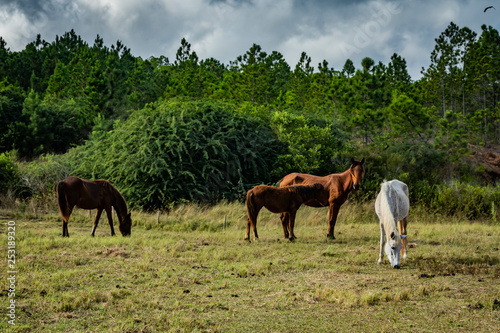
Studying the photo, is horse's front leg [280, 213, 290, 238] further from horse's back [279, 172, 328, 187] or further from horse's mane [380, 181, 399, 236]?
horse's mane [380, 181, 399, 236]

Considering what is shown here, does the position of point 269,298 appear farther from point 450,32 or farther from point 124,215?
point 450,32

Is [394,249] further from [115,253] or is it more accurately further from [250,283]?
[115,253]

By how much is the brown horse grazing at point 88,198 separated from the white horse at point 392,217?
23.0 ft

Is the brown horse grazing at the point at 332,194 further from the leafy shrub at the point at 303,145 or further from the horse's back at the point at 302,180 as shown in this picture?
the leafy shrub at the point at 303,145

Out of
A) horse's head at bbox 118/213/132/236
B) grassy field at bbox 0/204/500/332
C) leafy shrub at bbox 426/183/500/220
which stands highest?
leafy shrub at bbox 426/183/500/220

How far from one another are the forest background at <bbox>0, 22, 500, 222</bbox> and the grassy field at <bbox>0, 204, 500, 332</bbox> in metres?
6.12

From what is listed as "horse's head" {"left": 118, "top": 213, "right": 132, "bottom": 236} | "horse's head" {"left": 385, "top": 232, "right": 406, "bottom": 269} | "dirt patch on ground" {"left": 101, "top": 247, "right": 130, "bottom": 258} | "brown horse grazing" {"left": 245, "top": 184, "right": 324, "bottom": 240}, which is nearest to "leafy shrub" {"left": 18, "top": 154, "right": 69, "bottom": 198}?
"horse's head" {"left": 118, "top": 213, "right": 132, "bottom": 236}

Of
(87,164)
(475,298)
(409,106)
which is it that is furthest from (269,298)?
(409,106)

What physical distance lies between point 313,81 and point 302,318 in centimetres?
4806

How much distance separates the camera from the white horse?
7.84 m

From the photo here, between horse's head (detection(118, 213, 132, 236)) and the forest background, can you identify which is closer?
horse's head (detection(118, 213, 132, 236))

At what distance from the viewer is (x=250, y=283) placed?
24.0ft

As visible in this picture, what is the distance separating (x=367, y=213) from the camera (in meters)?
16.2

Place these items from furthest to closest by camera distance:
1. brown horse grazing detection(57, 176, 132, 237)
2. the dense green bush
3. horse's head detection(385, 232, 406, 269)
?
the dense green bush < brown horse grazing detection(57, 176, 132, 237) < horse's head detection(385, 232, 406, 269)
